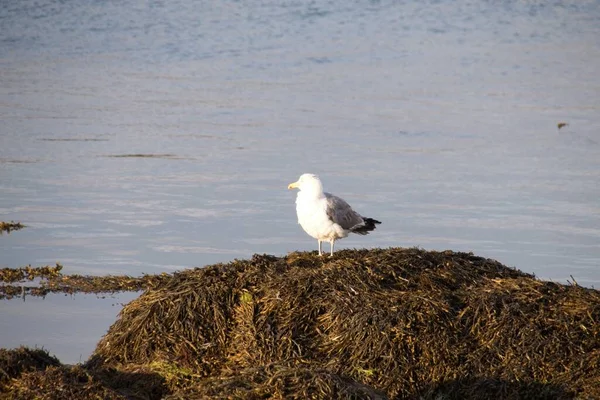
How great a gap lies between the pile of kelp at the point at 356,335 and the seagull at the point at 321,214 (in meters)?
0.85

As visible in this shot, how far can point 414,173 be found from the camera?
46.7 feet

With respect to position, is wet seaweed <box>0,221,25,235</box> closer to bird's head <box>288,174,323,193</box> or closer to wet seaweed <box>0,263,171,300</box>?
wet seaweed <box>0,263,171,300</box>

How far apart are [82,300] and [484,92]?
1361 cm

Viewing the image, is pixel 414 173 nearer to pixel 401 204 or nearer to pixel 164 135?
pixel 401 204

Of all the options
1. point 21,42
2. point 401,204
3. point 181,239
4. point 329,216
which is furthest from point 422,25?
point 329,216

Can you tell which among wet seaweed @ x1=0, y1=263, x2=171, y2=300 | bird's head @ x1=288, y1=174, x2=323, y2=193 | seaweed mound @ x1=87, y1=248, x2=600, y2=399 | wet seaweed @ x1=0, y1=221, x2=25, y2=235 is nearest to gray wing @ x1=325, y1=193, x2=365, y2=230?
bird's head @ x1=288, y1=174, x2=323, y2=193

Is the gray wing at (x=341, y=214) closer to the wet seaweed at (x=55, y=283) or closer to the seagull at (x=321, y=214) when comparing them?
the seagull at (x=321, y=214)

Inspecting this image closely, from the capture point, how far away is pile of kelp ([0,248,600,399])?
6625mm

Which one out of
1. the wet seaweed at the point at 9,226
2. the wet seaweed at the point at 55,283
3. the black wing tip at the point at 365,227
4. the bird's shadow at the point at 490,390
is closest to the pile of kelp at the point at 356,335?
the bird's shadow at the point at 490,390

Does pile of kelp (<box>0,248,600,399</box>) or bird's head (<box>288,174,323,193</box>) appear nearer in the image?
pile of kelp (<box>0,248,600,399</box>)

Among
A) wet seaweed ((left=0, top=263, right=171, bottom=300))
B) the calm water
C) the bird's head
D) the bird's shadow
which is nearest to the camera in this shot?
the bird's shadow

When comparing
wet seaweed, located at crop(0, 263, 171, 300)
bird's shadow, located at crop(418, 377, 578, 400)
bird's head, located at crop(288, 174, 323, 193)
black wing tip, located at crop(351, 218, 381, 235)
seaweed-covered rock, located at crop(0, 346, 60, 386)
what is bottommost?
bird's shadow, located at crop(418, 377, 578, 400)

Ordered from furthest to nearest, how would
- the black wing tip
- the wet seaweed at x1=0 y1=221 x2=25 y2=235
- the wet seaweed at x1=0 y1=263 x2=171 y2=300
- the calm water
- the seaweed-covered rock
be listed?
the wet seaweed at x1=0 y1=221 x2=25 y2=235 < the calm water < the wet seaweed at x1=0 y1=263 x2=171 y2=300 < the black wing tip < the seaweed-covered rock

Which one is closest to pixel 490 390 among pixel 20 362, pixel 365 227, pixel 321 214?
pixel 321 214
